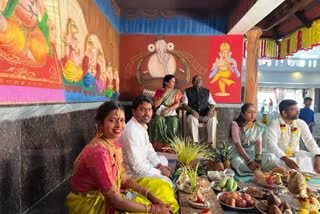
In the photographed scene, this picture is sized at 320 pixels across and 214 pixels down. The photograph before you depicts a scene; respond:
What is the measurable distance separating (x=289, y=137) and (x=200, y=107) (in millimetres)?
2017

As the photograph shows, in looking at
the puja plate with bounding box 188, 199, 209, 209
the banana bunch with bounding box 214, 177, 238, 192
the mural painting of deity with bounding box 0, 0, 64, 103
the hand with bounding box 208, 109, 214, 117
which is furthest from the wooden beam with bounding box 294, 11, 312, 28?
the puja plate with bounding box 188, 199, 209, 209

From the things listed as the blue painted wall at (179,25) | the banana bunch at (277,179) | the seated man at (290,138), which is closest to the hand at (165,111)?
the seated man at (290,138)

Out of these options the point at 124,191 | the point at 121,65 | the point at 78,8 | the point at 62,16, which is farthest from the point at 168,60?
the point at 124,191

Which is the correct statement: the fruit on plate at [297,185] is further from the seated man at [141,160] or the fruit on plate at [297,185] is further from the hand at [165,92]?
the hand at [165,92]

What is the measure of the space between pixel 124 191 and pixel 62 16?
1.83 m

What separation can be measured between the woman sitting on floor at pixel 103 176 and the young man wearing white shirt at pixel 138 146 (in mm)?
471

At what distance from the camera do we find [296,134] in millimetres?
3467

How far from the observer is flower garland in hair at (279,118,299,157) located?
3451mm

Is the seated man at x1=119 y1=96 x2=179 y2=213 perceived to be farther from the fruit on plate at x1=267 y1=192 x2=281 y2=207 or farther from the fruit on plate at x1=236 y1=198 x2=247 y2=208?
the fruit on plate at x1=267 y1=192 x2=281 y2=207

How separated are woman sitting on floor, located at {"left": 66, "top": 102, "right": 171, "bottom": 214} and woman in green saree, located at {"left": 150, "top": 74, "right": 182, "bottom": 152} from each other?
9.73ft

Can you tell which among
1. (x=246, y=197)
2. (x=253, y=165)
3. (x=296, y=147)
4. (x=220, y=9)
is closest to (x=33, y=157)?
(x=246, y=197)

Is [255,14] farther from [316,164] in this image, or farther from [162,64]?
[316,164]

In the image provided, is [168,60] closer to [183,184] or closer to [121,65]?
[121,65]

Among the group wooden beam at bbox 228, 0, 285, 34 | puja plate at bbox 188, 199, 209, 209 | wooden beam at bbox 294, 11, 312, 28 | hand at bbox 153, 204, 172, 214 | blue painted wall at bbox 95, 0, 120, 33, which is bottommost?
puja plate at bbox 188, 199, 209, 209
